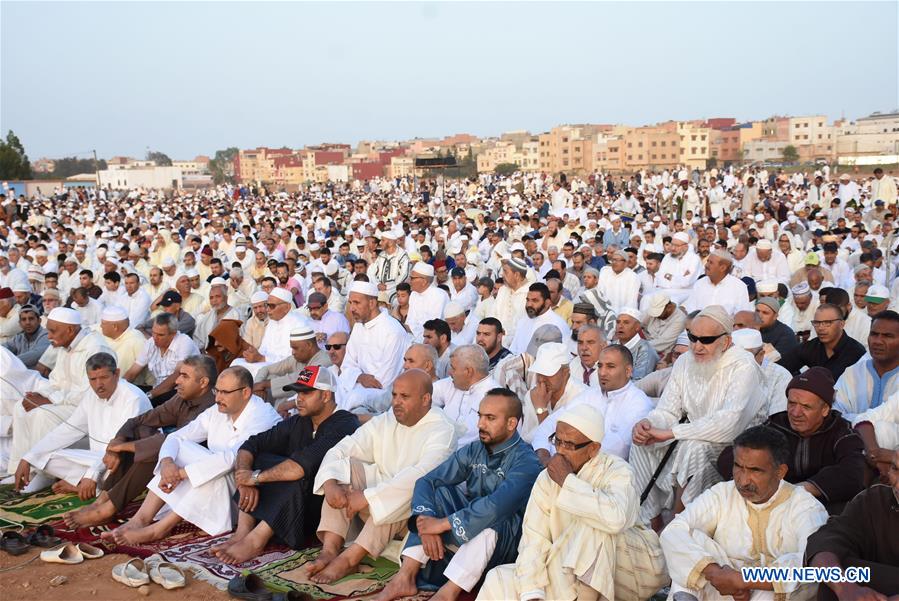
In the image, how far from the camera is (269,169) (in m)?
90.4

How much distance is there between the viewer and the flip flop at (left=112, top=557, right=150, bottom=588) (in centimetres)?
387

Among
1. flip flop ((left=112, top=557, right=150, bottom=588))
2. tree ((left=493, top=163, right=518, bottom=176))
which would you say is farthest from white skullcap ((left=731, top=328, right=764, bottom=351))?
tree ((left=493, top=163, right=518, bottom=176))

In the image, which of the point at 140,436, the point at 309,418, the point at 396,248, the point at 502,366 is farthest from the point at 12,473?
the point at 396,248

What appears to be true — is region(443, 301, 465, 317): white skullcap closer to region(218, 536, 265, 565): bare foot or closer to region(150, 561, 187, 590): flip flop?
region(218, 536, 265, 565): bare foot

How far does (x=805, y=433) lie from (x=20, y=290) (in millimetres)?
8265

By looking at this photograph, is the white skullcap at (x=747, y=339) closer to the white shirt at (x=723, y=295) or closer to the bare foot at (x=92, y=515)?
the white shirt at (x=723, y=295)

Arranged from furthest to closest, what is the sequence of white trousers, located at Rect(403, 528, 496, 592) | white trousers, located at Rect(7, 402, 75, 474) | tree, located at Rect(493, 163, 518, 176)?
tree, located at Rect(493, 163, 518, 176) < white trousers, located at Rect(7, 402, 75, 474) < white trousers, located at Rect(403, 528, 496, 592)

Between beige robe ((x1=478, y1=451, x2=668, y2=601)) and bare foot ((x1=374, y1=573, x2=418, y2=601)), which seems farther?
bare foot ((x1=374, y1=573, x2=418, y2=601))

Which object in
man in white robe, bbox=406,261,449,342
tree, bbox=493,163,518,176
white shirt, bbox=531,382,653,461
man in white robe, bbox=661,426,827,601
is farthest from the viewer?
tree, bbox=493,163,518,176

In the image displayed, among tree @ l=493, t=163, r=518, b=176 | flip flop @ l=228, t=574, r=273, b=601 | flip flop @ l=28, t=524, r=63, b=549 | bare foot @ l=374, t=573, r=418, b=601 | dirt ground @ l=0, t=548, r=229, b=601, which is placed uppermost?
tree @ l=493, t=163, r=518, b=176

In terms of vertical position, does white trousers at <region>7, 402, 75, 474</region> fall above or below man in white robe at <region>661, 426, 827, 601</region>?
below

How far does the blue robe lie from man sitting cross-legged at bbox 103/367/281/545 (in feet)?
4.23

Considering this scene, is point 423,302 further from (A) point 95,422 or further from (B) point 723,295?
(A) point 95,422

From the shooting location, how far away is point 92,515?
462 centimetres
